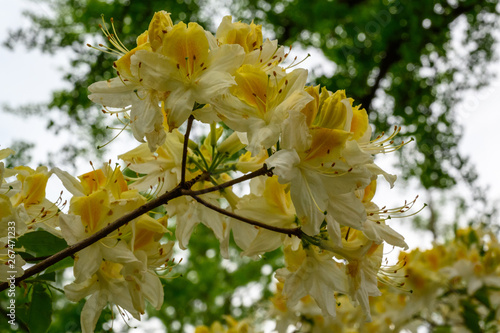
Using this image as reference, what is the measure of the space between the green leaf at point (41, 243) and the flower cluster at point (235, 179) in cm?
4

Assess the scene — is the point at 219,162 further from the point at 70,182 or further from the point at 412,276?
the point at 412,276

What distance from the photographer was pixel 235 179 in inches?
32.1

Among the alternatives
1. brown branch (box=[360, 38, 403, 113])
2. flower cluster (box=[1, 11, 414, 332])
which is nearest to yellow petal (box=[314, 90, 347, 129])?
flower cluster (box=[1, 11, 414, 332])

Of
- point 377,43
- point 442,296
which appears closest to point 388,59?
point 377,43

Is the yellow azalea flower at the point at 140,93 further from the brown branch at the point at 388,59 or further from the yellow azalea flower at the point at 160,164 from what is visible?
the brown branch at the point at 388,59

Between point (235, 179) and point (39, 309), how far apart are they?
0.44 meters

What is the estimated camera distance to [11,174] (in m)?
0.96

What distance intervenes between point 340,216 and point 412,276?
1565 mm

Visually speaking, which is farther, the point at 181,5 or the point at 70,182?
the point at 181,5

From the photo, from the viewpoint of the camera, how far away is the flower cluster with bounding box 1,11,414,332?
31.7 inches

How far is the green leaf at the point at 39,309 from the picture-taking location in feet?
3.07

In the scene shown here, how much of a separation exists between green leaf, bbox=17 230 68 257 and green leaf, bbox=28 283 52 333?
3.0 inches

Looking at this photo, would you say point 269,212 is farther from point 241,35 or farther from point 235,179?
point 241,35

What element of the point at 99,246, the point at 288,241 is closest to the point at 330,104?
the point at 288,241
